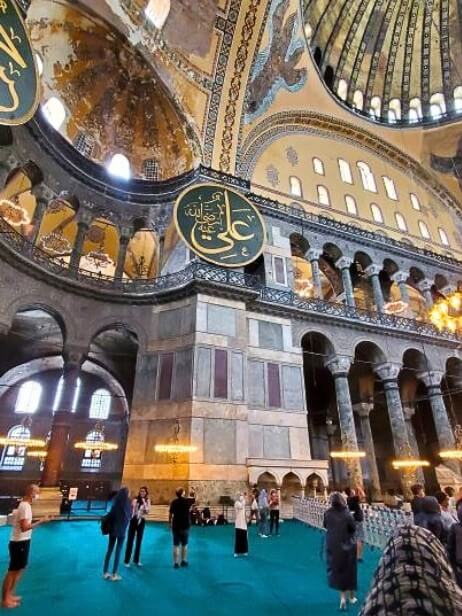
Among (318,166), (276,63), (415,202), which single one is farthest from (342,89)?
(415,202)

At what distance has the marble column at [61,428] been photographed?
9672 mm

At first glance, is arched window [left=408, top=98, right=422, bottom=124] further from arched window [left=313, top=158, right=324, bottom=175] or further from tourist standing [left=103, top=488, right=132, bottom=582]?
tourist standing [left=103, top=488, right=132, bottom=582]

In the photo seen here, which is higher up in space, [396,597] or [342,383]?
[342,383]

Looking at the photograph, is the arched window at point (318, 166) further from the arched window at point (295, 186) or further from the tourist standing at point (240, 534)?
the tourist standing at point (240, 534)

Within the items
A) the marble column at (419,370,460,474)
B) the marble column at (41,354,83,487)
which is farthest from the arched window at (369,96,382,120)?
the marble column at (41,354,83,487)

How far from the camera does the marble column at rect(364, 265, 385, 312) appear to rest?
15.2 meters

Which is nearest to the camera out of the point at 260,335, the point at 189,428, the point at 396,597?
the point at 396,597

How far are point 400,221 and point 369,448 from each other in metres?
11.6

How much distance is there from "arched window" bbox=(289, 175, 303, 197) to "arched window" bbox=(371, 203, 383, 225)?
14.3 ft

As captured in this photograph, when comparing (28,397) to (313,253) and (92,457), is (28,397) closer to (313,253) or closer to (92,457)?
(92,457)

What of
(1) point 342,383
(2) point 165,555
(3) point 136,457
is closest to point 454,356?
(1) point 342,383

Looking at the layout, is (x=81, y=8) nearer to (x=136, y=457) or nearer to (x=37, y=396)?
(x=136, y=457)

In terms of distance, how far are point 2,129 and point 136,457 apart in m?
9.82

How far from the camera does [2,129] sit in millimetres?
10055
